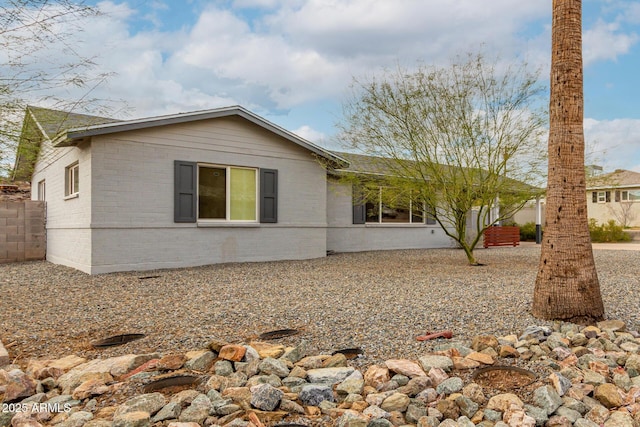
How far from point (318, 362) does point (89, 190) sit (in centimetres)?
709

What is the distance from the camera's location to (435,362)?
3.00m

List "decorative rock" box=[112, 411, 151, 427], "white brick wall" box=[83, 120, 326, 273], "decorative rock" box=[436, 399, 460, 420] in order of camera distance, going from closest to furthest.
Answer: "decorative rock" box=[112, 411, 151, 427], "decorative rock" box=[436, 399, 460, 420], "white brick wall" box=[83, 120, 326, 273]

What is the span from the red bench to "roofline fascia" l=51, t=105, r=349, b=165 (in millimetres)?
8004

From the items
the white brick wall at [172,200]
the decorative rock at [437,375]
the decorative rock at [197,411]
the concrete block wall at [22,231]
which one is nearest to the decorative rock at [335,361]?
the decorative rock at [437,375]

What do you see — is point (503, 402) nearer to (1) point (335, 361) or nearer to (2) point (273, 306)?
(1) point (335, 361)

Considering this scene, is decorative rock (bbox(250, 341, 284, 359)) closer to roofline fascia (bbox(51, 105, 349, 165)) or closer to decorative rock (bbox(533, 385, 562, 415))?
decorative rock (bbox(533, 385, 562, 415))

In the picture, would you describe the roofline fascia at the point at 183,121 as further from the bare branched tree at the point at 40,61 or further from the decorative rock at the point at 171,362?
the decorative rock at the point at 171,362

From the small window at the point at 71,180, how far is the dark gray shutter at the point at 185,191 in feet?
7.86

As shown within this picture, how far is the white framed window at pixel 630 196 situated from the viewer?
2512cm

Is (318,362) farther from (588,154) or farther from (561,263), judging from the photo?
(588,154)

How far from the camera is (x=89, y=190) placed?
8.25 m

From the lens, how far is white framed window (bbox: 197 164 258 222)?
952 centimetres

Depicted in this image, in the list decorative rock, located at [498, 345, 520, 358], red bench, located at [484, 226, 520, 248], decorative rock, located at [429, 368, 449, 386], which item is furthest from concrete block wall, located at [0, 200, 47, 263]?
red bench, located at [484, 226, 520, 248]

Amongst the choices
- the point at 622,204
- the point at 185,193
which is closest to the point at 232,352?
the point at 185,193
